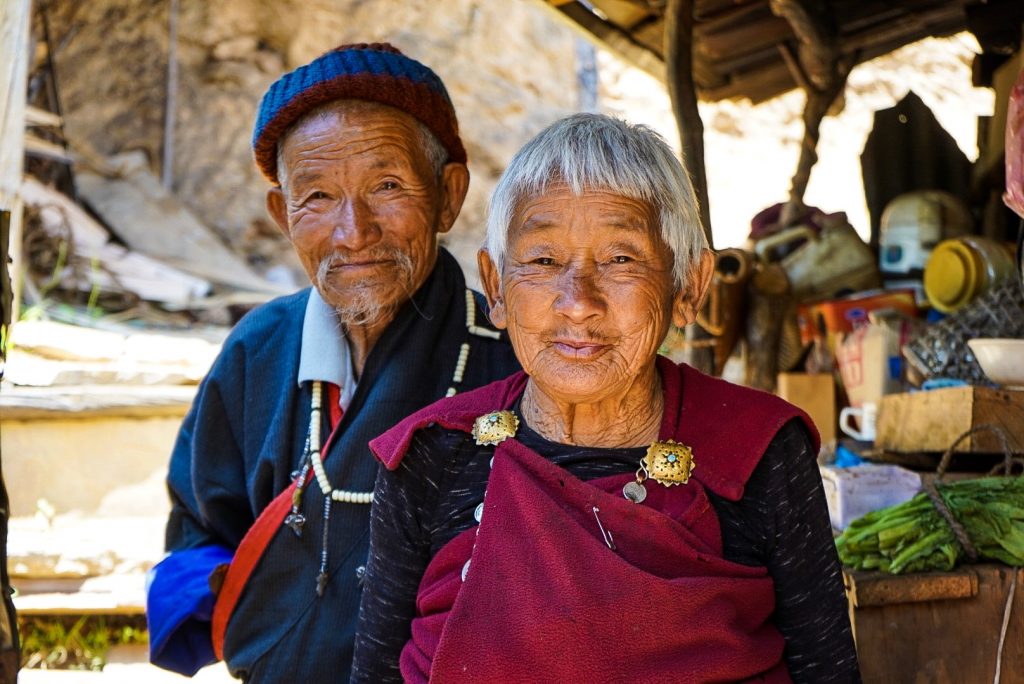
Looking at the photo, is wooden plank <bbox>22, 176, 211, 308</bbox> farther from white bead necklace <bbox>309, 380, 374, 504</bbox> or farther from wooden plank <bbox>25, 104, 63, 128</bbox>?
white bead necklace <bbox>309, 380, 374, 504</bbox>

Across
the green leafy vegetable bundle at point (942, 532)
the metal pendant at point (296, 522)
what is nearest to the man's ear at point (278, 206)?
the metal pendant at point (296, 522)

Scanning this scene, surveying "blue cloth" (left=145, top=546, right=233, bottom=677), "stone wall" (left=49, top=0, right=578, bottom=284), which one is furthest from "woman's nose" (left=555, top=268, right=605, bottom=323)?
"stone wall" (left=49, top=0, right=578, bottom=284)

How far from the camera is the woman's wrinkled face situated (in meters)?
1.83

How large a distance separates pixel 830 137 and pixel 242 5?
9.32m

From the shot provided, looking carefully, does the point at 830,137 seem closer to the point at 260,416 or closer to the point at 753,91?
the point at 753,91

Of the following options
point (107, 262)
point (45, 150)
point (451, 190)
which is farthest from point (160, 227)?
point (451, 190)

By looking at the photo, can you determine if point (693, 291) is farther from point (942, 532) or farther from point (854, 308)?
point (854, 308)

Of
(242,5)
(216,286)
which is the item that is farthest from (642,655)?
(242,5)

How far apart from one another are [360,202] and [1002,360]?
1.92 meters

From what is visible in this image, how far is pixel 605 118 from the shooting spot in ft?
6.38

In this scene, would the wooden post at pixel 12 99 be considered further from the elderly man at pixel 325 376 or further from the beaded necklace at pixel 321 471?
the beaded necklace at pixel 321 471

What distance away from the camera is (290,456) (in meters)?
2.49

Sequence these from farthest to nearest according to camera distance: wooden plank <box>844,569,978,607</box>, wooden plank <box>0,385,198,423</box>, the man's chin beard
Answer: wooden plank <box>0,385,198,423</box> < the man's chin beard < wooden plank <box>844,569,978,607</box>

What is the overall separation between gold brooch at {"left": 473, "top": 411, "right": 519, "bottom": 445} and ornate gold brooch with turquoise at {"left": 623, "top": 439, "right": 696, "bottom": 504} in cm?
26
